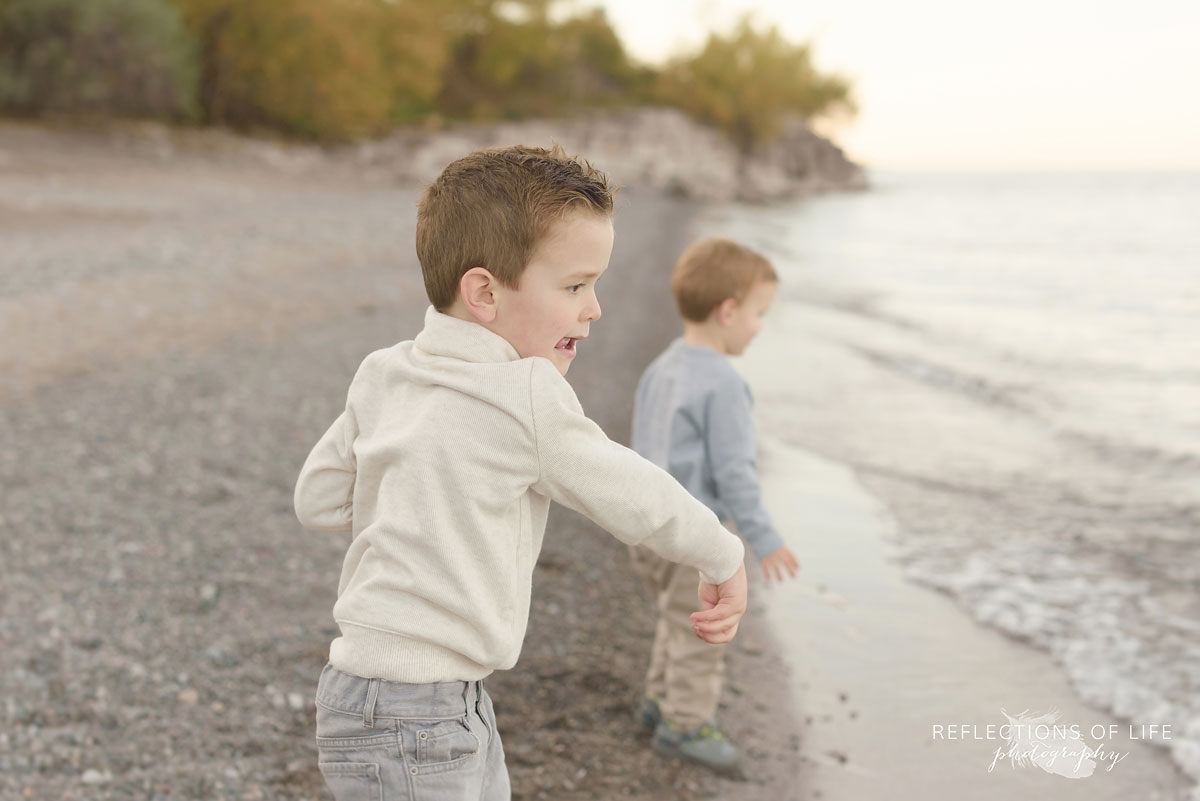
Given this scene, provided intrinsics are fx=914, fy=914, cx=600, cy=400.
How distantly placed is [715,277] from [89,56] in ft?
76.8

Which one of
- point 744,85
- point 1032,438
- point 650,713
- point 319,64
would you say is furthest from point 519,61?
point 650,713

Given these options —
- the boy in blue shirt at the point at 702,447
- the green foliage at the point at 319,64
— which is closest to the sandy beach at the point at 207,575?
the boy in blue shirt at the point at 702,447

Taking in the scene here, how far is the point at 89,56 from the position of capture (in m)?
21.4

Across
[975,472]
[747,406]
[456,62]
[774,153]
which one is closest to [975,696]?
[747,406]

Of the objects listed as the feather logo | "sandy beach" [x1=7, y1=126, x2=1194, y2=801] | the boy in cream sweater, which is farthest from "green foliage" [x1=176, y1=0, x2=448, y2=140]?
the boy in cream sweater

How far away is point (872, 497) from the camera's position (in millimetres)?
6305

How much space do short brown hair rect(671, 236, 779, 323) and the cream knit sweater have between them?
1.52m

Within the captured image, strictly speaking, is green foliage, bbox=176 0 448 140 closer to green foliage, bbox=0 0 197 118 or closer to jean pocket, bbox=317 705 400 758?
green foliage, bbox=0 0 197 118

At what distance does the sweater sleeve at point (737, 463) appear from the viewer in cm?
280

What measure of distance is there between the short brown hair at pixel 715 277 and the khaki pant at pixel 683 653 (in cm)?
86

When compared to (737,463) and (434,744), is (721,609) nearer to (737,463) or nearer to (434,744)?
(434,744)

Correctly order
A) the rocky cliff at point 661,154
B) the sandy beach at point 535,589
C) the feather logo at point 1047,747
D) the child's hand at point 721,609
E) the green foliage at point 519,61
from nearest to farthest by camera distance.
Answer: the child's hand at point 721,609 → the sandy beach at point 535,589 → the feather logo at point 1047,747 → the rocky cliff at point 661,154 → the green foliage at point 519,61

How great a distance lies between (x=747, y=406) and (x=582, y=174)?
4.87ft

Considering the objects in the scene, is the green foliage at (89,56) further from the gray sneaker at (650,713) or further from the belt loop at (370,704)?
the belt loop at (370,704)
